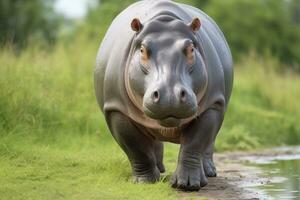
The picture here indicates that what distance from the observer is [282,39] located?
102ft

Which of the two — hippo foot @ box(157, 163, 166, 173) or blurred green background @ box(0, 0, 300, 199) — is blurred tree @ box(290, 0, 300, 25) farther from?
hippo foot @ box(157, 163, 166, 173)

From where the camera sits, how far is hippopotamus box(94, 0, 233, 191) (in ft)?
17.5

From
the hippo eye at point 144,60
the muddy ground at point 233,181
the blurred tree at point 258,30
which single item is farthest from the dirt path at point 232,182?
the blurred tree at point 258,30

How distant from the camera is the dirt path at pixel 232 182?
18.6 ft

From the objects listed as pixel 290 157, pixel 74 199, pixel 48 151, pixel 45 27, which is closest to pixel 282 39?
pixel 45 27

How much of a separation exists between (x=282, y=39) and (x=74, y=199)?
26776mm

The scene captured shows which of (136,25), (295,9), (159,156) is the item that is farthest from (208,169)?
(295,9)

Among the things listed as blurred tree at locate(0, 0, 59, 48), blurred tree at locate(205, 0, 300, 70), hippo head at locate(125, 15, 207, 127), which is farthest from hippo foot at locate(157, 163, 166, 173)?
blurred tree at locate(205, 0, 300, 70)

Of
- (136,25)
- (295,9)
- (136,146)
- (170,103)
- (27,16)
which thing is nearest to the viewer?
(170,103)

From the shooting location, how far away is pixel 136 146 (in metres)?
6.14

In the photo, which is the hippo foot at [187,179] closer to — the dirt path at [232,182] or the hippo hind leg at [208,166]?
the dirt path at [232,182]

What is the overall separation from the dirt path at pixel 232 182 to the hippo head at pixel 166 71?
24.6 inches

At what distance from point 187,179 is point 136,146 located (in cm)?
53

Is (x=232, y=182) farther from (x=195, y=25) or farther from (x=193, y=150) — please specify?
(x=195, y=25)
